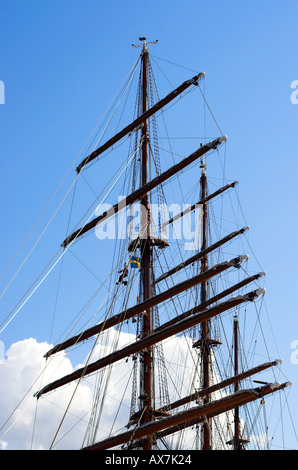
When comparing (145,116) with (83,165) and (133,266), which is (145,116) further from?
(133,266)

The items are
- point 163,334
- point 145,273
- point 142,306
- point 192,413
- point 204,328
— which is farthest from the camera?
point 204,328

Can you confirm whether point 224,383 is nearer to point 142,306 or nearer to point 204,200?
point 142,306

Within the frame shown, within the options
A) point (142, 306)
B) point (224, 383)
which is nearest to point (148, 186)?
point (142, 306)

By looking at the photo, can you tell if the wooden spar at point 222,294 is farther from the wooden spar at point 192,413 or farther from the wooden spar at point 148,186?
the wooden spar at point 192,413

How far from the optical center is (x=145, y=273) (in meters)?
40.6

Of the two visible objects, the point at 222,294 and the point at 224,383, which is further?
the point at 222,294

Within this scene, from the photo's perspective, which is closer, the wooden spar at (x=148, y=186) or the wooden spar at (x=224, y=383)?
A: the wooden spar at (x=148, y=186)

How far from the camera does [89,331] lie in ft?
125

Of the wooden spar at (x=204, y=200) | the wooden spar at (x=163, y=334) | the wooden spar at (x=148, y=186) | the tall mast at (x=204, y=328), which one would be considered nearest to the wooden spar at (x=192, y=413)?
the wooden spar at (x=163, y=334)

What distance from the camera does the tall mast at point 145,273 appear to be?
37188mm

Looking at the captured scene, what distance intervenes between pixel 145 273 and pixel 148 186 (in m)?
4.62

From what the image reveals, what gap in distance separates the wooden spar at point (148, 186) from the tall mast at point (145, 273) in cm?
113

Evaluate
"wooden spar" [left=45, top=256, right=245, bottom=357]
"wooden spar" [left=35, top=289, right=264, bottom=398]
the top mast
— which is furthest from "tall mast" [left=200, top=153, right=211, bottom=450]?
"wooden spar" [left=35, top=289, right=264, bottom=398]

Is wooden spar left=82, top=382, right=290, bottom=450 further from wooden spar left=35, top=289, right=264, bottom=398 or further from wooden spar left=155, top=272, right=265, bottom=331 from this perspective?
wooden spar left=155, top=272, right=265, bottom=331
